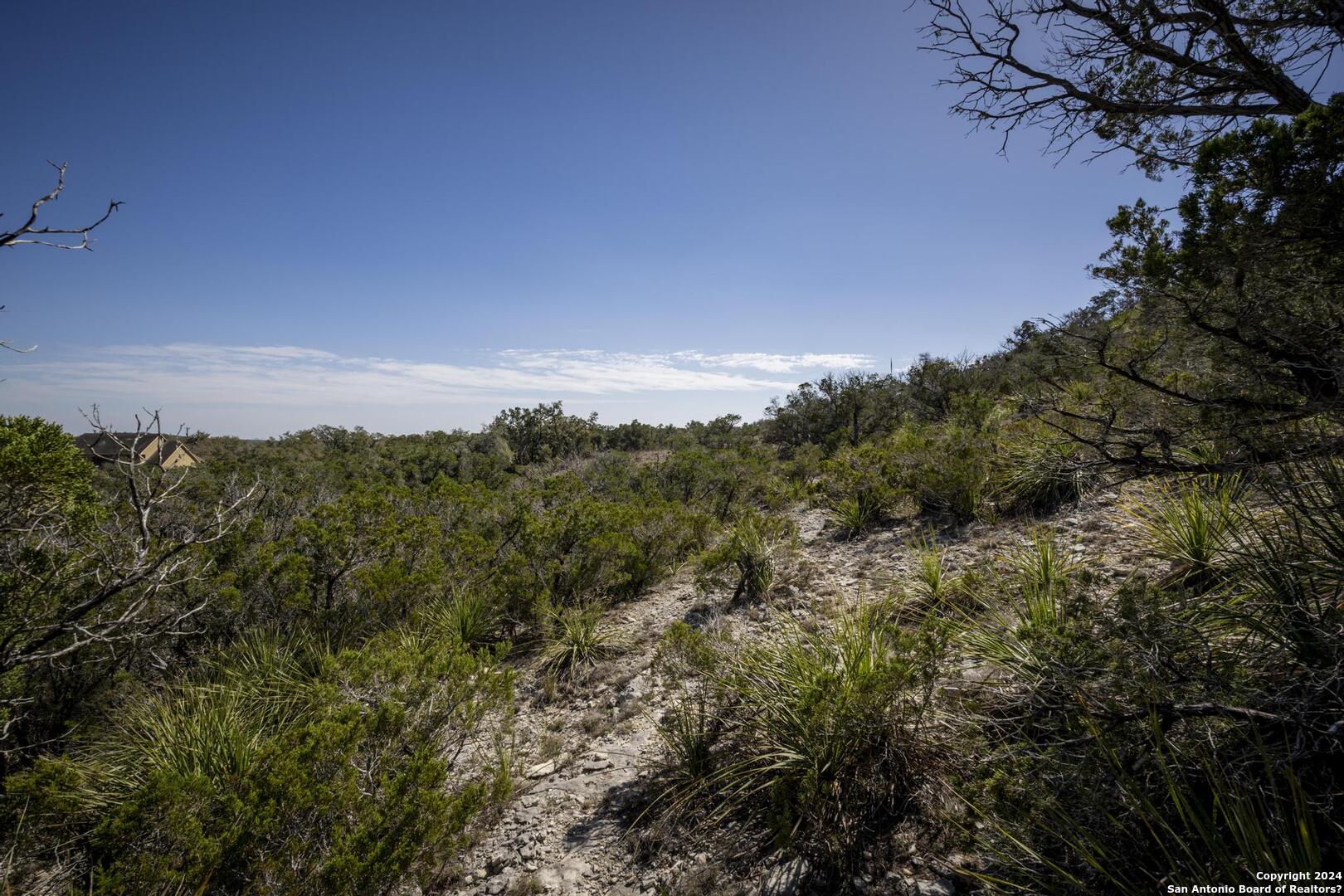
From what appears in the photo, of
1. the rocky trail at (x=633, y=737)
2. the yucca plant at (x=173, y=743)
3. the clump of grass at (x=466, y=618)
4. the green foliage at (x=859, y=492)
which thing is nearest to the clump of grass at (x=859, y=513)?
the green foliage at (x=859, y=492)

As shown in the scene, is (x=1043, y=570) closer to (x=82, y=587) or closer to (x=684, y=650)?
(x=684, y=650)

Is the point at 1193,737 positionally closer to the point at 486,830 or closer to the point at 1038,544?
the point at 1038,544

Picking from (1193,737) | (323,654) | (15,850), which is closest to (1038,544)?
(1193,737)

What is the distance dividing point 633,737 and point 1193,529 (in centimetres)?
550

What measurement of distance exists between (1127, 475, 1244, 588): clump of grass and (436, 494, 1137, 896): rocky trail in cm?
42

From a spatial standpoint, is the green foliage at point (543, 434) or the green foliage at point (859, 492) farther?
the green foliage at point (543, 434)

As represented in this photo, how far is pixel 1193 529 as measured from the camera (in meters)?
4.42

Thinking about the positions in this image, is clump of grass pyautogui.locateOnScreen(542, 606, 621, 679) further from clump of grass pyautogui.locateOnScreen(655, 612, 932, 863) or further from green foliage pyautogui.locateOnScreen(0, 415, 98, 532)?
green foliage pyautogui.locateOnScreen(0, 415, 98, 532)

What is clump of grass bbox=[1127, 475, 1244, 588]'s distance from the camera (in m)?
4.12

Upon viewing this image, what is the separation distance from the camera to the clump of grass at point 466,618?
6.36 meters

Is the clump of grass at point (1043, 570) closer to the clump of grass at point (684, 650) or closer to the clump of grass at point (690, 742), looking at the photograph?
the clump of grass at point (684, 650)

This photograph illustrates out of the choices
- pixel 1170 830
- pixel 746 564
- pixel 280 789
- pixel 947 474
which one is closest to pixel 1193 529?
pixel 947 474

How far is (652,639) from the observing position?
6473mm

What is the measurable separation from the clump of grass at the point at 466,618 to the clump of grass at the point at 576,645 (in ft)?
2.64
